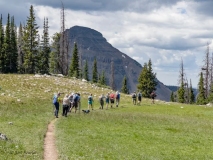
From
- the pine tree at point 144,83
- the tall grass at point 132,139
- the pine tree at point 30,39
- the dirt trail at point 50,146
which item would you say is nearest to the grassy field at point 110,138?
the tall grass at point 132,139

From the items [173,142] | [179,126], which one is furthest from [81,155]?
[179,126]

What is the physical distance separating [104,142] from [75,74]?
91492 millimetres

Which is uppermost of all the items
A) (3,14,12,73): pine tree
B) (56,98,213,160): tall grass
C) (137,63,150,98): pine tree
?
(3,14,12,73): pine tree

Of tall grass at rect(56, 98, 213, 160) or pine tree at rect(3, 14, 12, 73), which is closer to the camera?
tall grass at rect(56, 98, 213, 160)

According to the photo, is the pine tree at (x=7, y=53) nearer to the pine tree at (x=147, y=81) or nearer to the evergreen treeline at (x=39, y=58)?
the evergreen treeline at (x=39, y=58)

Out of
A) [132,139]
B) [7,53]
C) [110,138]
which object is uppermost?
[7,53]

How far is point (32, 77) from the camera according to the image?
74750 mm

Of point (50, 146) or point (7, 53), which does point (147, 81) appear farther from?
point (50, 146)

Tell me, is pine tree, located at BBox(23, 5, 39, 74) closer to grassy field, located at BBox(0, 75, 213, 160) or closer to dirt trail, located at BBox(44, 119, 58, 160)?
grassy field, located at BBox(0, 75, 213, 160)

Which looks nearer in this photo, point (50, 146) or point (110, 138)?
point (50, 146)

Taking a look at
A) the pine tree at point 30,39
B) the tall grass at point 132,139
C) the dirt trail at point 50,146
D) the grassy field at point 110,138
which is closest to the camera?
the dirt trail at point 50,146

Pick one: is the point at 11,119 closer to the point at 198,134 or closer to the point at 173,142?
the point at 173,142

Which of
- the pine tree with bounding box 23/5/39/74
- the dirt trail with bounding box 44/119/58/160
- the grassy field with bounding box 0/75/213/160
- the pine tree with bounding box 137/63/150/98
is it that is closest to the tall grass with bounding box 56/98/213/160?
the grassy field with bounding box 0/75/213/160

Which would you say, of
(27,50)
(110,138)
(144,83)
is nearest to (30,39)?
(27,50)
